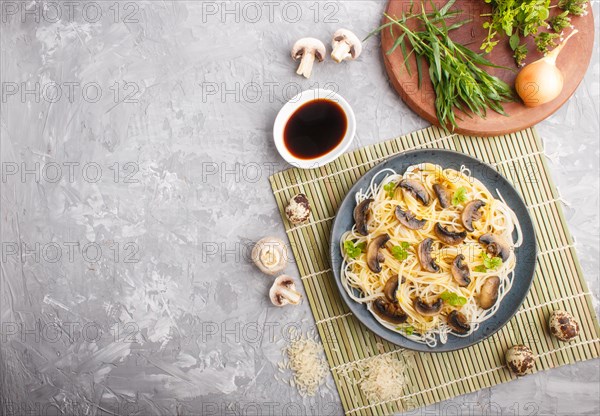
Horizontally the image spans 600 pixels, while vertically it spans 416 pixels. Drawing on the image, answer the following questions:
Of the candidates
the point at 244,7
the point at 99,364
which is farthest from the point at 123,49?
the point at 99,364

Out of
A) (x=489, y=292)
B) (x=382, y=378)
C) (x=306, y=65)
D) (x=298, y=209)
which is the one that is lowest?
(x=382, y=378)

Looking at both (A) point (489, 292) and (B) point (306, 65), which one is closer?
(A) point (489, 292)

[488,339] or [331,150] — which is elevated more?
[331,150]

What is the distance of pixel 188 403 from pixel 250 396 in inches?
19.2

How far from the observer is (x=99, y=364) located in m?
3.91

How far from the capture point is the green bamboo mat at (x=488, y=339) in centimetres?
373

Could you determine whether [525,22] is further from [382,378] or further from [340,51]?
[382,378]

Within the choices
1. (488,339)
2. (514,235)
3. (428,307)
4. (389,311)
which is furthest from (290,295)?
(514,235)

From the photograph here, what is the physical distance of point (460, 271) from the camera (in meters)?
3.34

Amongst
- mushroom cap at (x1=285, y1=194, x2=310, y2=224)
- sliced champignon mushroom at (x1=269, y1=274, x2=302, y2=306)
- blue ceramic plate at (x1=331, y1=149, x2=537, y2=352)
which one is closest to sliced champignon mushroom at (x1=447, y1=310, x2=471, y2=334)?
blue ceramic plate at (x1=331, y1=149, x2=537, y2=352)

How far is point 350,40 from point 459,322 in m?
2.17

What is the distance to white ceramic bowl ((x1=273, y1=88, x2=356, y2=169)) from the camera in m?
3.63

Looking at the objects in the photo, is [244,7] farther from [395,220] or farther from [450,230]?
[450,230]

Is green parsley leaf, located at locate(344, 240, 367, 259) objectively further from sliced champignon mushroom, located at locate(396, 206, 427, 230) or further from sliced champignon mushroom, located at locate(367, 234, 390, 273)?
sliced champignon mushroom, located at locate(396, 206, 427, 230)
